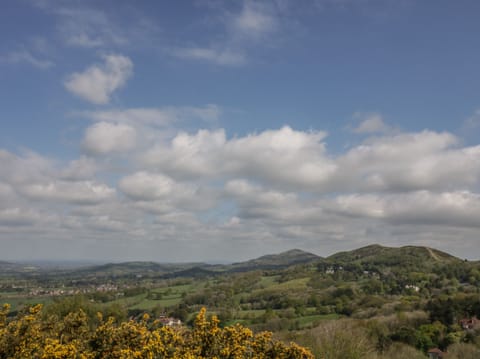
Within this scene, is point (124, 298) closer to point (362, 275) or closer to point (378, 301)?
point (378, 301)

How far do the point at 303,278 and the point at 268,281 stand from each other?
1609 centimetres

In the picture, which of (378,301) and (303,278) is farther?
(303,278)

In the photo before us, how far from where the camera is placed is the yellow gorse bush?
9.80 m

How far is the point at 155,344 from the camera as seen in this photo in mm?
9758

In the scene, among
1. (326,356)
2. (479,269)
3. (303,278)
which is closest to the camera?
(326,356)

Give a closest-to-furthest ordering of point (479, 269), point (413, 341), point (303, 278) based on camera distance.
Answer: point (413, 341) < point (479, 269) < point (303, 278)

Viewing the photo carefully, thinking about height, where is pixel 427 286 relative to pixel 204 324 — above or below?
below

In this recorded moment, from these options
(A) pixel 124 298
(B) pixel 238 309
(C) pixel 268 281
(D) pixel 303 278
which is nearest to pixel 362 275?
(D) pixel 303 278

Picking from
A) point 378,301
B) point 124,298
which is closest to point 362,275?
point 378,301

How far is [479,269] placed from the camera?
15275 centimetres

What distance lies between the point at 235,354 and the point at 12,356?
6.84 m

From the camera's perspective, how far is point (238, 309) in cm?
10975

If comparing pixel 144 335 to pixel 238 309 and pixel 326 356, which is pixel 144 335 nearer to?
pixel 326 356

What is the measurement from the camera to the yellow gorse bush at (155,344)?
32.1ft
